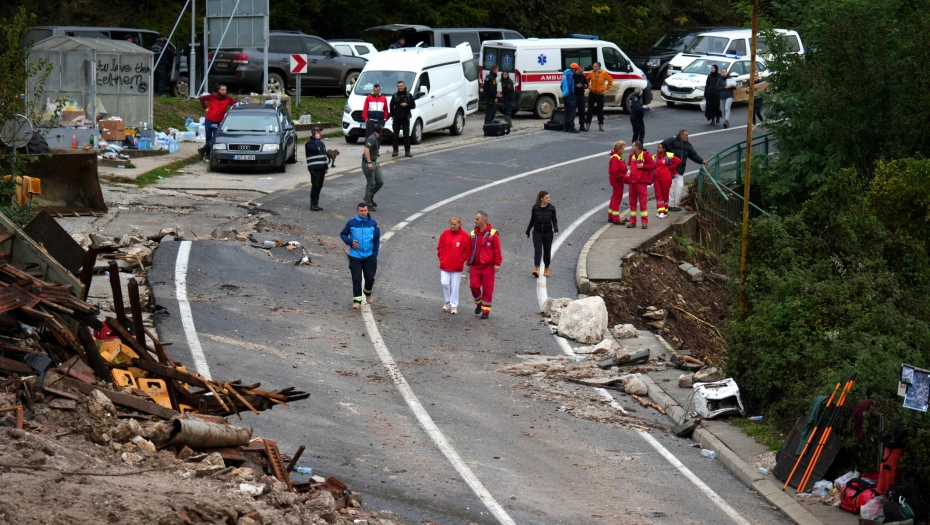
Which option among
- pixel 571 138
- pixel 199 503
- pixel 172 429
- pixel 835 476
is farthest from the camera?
pixel 571 138

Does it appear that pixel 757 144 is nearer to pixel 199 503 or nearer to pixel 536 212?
pixel 536 212

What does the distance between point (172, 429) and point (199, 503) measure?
1295 mm

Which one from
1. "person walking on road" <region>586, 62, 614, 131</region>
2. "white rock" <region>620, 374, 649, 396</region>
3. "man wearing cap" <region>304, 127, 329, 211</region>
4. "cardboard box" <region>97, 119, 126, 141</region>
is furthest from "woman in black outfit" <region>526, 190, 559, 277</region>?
"person walking on road" <region>586, 62, 614, 131</region>

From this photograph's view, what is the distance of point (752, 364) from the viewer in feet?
47.2

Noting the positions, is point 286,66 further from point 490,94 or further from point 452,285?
point 452,285

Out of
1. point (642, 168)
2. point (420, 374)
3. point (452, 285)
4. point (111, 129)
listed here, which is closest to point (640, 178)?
point (642, 168)

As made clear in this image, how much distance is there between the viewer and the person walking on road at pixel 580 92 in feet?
105

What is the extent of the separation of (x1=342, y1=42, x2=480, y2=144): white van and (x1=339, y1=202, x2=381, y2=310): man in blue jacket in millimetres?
13335

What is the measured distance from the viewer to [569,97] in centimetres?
3228

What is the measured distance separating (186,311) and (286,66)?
21.2 metres

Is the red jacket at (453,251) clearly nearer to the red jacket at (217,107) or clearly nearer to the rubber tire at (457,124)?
the red jacket at (217,107)

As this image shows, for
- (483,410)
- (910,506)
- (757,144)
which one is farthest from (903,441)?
(757,144)

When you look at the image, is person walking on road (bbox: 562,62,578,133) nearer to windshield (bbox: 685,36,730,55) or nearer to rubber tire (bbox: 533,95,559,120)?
rubber tire (bbox: 533,95,559,120)

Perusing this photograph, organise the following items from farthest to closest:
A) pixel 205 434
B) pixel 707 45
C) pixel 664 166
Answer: pixel 707 45 → pixel 664 166 → pixel 205 434
